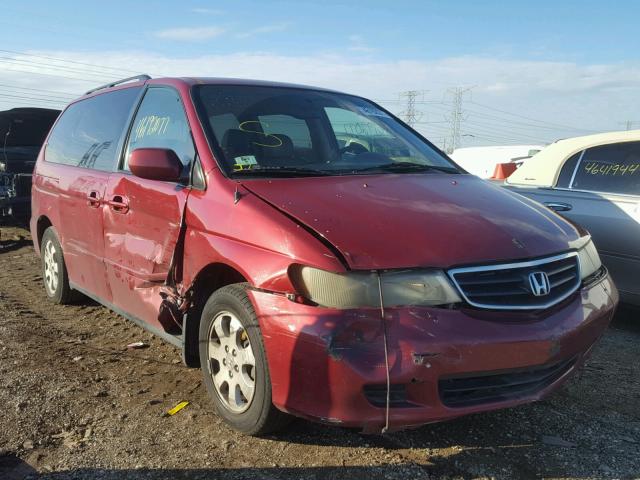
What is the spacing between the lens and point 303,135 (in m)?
3.71

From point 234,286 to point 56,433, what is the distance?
1213mm

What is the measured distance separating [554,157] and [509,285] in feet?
10.9

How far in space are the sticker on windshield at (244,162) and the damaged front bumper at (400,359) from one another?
Result: 865 mm

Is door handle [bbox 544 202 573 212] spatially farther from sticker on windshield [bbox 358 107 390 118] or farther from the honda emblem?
the honda emblem

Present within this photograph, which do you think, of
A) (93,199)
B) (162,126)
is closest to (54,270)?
(93,199)

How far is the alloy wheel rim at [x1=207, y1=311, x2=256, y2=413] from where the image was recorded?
2795mm

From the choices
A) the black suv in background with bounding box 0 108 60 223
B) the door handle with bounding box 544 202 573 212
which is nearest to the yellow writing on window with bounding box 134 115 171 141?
the door handle with bounding box 544 202 573 212

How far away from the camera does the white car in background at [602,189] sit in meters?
4.55

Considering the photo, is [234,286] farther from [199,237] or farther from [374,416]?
[374,416]

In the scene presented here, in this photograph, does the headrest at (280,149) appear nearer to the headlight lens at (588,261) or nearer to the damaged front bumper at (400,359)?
the damaged front bumper at (400,359)

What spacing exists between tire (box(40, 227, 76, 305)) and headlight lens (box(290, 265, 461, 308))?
3.26 metres

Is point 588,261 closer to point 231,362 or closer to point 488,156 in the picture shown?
point 231,362

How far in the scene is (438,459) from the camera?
2.69 meters

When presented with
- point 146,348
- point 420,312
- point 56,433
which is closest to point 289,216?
point 420,312
